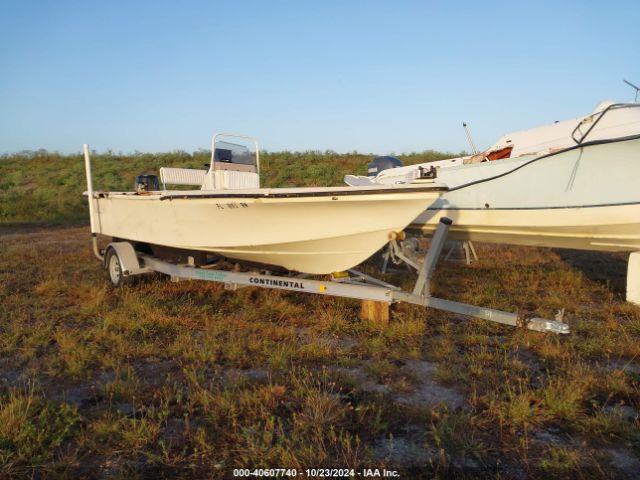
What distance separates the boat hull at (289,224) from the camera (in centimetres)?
406

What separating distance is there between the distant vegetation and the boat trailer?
43.7ft

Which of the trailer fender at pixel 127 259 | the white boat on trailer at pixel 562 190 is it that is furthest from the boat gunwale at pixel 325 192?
the trailer fender at pixel 127 259

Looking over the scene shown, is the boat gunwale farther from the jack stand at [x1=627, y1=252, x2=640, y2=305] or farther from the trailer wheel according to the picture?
the jack stand at [x1=627, y1=252, x2=640, y2=305]

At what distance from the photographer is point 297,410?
2711 millimetres

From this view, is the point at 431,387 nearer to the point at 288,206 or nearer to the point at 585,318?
the point at 288,206

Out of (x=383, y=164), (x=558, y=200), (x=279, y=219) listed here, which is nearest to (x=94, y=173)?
(x=383, y=164)

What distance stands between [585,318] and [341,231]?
284 centimetres

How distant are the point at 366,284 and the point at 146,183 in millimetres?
3506

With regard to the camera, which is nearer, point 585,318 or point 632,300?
point 585,318

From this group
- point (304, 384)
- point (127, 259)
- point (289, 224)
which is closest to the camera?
point (304, 384)

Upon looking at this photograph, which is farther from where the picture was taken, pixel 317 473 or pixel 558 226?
pixel 558 226

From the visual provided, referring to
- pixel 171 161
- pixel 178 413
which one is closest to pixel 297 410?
pixel 178 413

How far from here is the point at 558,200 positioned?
4906 mm

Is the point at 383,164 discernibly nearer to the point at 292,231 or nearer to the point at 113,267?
the point at 292,231
